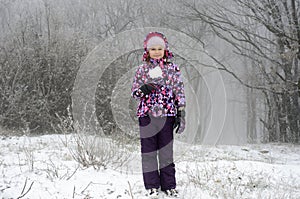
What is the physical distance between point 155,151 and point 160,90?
2.24ft

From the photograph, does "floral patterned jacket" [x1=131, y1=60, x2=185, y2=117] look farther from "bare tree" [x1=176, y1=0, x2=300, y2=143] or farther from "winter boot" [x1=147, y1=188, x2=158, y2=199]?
"bare tree" [x1=176, y1=0, x2=300, y2=143]

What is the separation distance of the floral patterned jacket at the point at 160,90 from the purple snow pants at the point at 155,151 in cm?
10

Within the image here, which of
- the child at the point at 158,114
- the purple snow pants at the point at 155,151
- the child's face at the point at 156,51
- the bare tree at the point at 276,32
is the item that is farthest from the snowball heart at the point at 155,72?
the bare tree at the point at 276,32

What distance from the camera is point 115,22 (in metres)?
20.4

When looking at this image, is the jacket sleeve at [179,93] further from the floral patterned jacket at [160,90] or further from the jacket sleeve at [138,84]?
the jacket sleeve at [138,84]

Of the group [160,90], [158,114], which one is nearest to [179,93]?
[160,90]

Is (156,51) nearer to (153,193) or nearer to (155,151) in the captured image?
(155,151)

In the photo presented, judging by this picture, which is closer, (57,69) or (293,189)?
(293,189)

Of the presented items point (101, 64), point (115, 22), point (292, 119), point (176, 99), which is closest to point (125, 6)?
point (115, 22)

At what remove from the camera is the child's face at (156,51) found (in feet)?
11.2

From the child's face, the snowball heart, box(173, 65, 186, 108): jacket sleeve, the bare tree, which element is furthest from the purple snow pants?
the bare tree

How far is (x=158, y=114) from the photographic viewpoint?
333 cm

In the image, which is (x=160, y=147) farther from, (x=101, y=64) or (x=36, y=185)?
(x=101, y=64)

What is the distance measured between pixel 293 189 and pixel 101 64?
26.9ft
